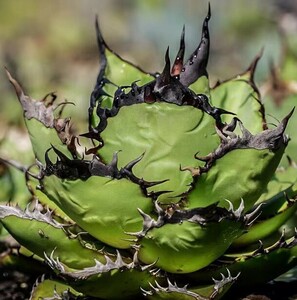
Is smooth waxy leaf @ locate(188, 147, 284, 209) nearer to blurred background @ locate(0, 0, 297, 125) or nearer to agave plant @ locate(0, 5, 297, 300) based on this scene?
agave plant @ locate(0, 5, 297, 300)

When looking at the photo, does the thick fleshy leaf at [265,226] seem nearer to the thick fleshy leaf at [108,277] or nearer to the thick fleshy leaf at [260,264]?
the thick fleshy leaf at [260,264]

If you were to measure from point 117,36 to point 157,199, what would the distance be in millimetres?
6706

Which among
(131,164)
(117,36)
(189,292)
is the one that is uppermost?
(117,36)

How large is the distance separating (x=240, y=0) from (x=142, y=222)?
7.64 metres

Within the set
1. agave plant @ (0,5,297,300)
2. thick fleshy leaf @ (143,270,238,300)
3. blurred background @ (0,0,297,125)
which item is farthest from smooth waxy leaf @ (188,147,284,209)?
blurred background @ (0,0,297,125)

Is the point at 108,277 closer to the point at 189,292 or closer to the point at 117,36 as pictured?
the point at 189,292

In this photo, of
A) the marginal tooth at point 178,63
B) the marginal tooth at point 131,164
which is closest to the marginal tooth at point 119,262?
the marginal tooth at point 131,164

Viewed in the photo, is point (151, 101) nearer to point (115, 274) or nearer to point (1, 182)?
point (115, 274)

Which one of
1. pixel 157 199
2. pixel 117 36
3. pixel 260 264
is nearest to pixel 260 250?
pixel 260 264

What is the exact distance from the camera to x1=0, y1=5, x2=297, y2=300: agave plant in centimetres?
108

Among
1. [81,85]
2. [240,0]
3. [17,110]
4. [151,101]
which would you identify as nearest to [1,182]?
[151,101]

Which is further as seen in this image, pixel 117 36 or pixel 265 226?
pixel 117 36

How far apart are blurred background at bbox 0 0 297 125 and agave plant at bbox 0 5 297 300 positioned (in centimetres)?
184

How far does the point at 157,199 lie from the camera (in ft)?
3.68
